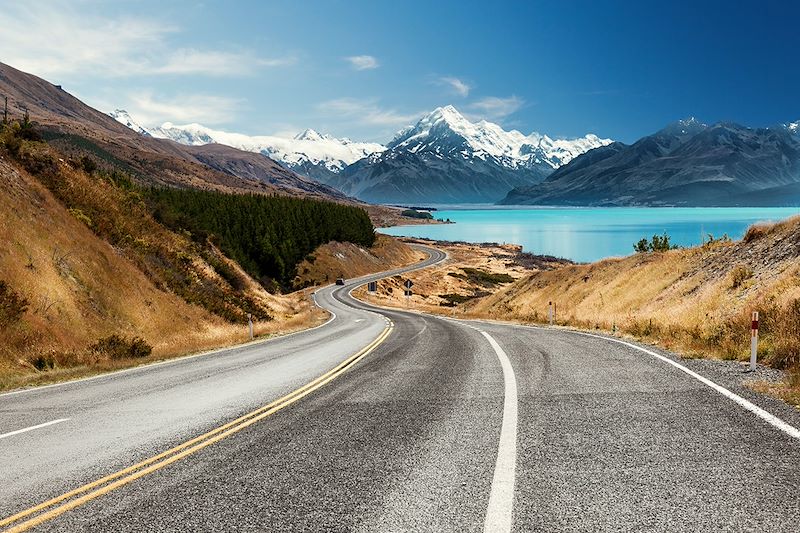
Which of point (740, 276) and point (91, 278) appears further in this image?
point (91, 278)

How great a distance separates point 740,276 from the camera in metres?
21.6

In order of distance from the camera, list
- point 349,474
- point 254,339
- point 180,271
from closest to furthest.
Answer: point 349,474
point 254,339
point 180,271

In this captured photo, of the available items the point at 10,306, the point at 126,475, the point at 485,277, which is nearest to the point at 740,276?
the point at 126,475

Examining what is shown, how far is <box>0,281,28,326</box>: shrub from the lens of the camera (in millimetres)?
15507

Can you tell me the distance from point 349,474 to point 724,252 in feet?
96.2

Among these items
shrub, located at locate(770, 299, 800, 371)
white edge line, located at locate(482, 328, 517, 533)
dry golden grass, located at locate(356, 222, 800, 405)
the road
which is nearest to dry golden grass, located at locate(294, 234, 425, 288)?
dry golden grass, located at locate(356, 222, 800, 405)

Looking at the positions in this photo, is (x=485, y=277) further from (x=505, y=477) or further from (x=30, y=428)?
(x=505, y=477)

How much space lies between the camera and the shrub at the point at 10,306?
50.9 feet

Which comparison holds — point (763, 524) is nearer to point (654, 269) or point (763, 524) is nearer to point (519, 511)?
point (519, 511)

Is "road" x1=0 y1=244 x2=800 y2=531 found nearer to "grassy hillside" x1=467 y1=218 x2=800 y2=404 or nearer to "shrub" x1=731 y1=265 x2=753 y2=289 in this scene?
"grassy hillside" x1=467 y1=218 x2=800 y2=404

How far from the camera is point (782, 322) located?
11.6 metres

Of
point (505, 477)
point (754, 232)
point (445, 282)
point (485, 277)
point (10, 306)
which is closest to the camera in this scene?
point (505, 477)

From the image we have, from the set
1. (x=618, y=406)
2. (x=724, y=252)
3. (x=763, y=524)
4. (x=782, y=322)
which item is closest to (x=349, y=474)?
(x=763, y=524)

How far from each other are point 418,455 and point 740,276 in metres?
21.0
